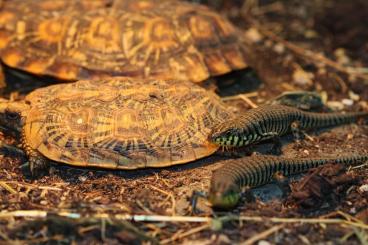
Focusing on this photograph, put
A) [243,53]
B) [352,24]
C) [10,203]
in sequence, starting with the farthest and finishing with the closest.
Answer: [352,24] < [243,53] < [10,203]

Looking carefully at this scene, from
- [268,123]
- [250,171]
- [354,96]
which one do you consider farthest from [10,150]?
[354,96]

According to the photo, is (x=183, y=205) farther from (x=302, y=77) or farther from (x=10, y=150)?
(x=302, y=77)

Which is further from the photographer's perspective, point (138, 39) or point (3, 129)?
point (138, 39)

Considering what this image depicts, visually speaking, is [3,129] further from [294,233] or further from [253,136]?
[294,233]

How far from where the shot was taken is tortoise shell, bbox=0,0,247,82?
5.92 m

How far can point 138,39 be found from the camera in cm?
604

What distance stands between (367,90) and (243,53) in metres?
1.54

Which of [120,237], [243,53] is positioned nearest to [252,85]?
[243,53]

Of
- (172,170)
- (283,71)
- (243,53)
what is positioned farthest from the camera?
(283,71)

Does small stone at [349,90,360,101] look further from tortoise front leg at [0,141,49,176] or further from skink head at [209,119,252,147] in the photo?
tortoise front leg at [0,141,49,176]

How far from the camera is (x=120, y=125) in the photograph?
15.6 ft

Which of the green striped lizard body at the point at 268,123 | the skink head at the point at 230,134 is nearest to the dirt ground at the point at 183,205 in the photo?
the green striped lizard body at the point at 268,123

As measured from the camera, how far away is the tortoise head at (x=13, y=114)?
4953 mm

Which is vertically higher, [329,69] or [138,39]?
[138,39]
